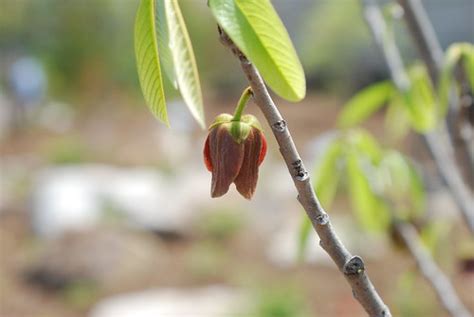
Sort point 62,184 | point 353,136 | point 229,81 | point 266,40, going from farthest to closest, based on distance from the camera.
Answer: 1. point 229,81
2. point 62,184
3. point 353,136
4. point 266,40

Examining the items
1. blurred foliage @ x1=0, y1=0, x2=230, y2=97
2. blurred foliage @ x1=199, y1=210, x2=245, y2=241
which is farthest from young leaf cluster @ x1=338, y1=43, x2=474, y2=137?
blurred foliage @ x1=0, y1=0, x2=230, y2=97

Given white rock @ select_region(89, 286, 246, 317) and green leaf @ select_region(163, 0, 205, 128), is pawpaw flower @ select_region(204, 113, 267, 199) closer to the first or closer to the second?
green leaf @ select_region(163, 0, 205, 128)

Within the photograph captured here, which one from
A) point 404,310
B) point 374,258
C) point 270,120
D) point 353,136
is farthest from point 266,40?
point 374,258

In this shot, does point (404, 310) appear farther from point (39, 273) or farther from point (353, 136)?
point (353, 136)

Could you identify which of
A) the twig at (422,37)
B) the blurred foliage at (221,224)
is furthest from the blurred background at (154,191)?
the twig at (422,37)

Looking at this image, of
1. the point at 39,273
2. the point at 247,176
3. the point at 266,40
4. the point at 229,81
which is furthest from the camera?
the point at 229,81

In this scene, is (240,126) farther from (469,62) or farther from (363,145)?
(363,145)
